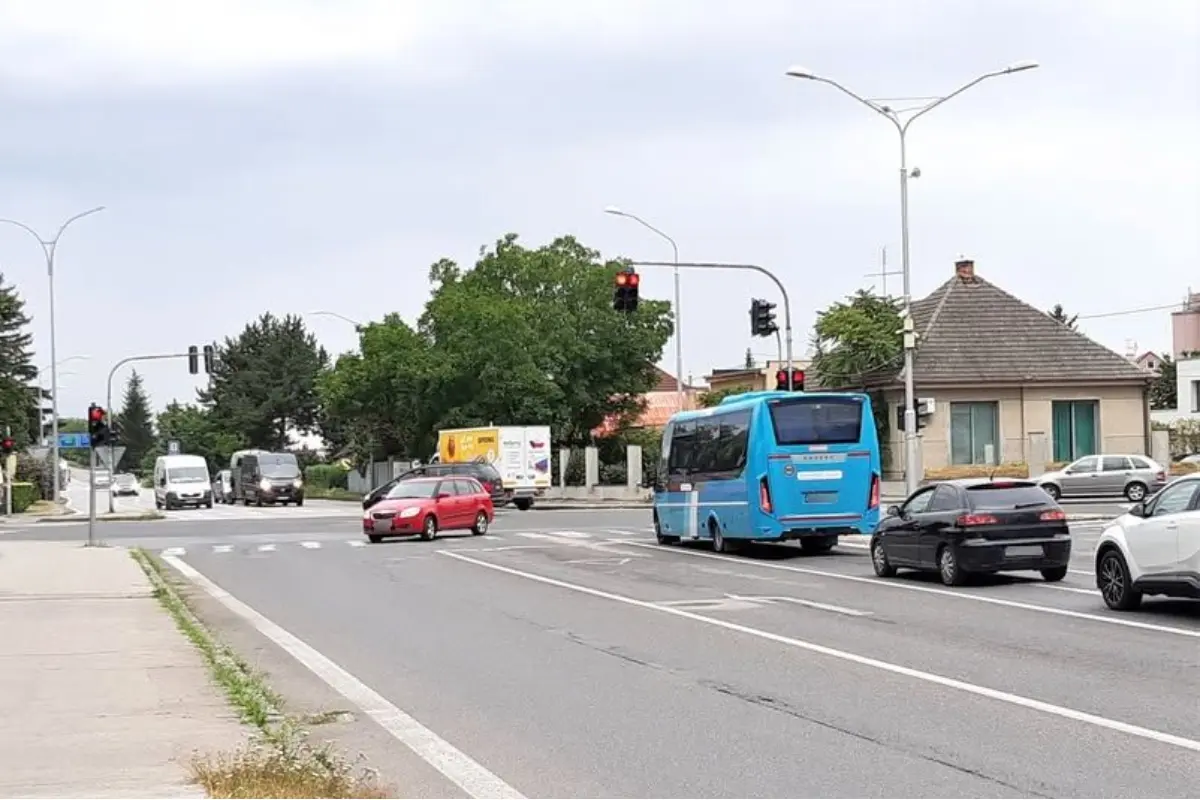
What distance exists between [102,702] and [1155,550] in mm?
10487

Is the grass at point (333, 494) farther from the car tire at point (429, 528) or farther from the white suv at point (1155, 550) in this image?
the white suv at point (1155, 550)

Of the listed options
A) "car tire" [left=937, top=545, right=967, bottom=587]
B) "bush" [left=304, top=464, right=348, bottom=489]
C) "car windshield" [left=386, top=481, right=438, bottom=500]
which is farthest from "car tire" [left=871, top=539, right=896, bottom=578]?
"bush" [left=304, top=464, right=348, bottom=489]

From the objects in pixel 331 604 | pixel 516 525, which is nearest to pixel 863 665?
Answer: pixel 331 604

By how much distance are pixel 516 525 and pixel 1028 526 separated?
24.3m

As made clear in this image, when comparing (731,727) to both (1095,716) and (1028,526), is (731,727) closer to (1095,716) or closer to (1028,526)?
(1095,716)

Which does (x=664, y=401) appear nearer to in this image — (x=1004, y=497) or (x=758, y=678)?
(x=1004, y=497)

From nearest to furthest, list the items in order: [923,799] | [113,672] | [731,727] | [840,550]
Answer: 1. [923,799]
2. [731,727]
3. [113,672]
4. [840,550]

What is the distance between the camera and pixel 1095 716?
1033 cm

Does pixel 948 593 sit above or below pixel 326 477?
below

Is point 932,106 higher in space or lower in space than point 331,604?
higher

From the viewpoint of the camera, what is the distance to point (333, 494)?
91500mm

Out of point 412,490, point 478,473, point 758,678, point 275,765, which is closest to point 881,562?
point 758,678

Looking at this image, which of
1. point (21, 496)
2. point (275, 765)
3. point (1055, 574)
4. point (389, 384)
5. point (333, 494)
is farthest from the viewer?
point (333, 494)

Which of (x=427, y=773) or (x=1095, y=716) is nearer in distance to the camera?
(x=427, y=773)
